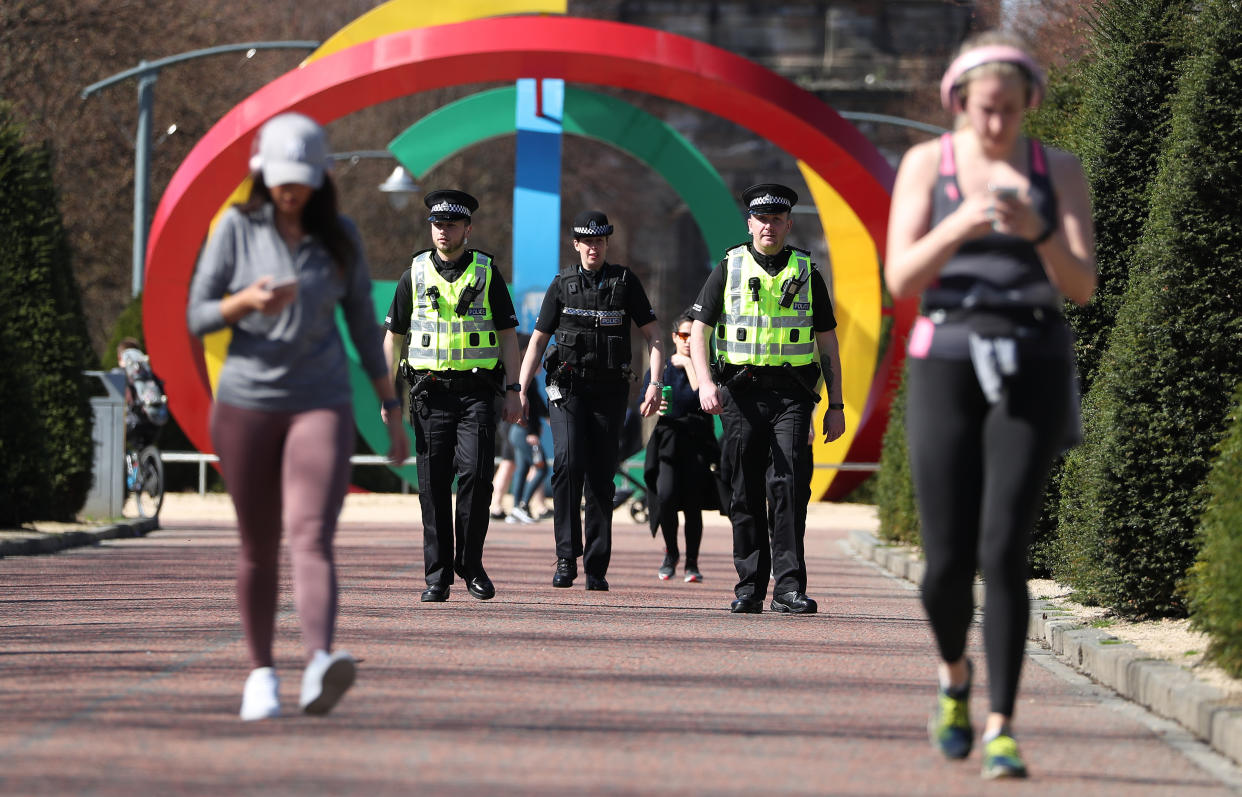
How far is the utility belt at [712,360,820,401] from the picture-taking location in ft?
33.3

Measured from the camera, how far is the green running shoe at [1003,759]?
559 cm

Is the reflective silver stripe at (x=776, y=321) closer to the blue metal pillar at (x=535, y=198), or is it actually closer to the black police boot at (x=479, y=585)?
the black police boot at (x=479, y=585)

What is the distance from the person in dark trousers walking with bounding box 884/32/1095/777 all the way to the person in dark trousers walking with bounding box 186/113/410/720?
68.8 inches

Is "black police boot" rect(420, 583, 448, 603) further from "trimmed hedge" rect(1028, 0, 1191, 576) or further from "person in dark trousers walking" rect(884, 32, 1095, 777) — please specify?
"person in dark trousers walking" rect(884, 32, 1095, 777)

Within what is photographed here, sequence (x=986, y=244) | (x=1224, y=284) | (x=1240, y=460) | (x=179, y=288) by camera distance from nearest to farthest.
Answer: (x=986, y=244)
(x=1240, y=460)
(x=1224, y=284)
(x=179, y=288)

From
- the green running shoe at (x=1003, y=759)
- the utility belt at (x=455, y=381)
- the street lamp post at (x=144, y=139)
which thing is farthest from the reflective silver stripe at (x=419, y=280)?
the street lamp post at (x=144, y=139)

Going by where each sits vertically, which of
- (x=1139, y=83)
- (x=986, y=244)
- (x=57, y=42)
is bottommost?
(x=986, y=244)

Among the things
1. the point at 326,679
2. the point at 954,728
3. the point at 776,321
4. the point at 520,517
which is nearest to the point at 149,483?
the point at 520,517

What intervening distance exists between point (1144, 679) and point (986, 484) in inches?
92.7

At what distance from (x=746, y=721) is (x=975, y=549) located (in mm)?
1243

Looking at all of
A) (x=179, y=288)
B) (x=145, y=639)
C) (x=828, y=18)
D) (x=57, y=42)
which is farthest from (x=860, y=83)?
(x=145, y=639)

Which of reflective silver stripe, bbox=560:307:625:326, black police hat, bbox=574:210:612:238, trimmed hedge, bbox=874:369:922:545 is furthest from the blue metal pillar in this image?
reflective silver stripe, bbox=560:307:625:326

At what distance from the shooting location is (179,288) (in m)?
22.9

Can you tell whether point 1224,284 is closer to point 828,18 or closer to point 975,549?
point 975,549
